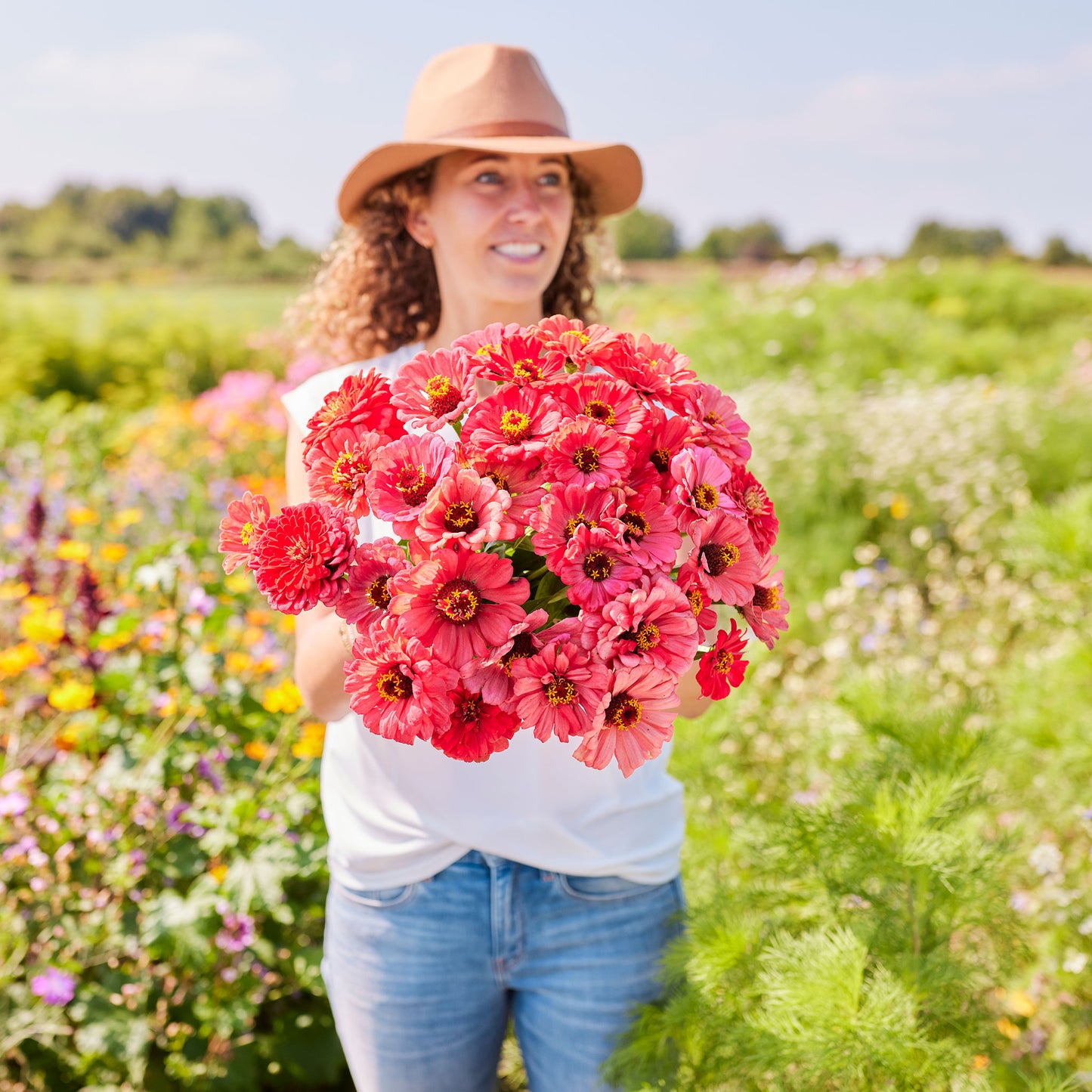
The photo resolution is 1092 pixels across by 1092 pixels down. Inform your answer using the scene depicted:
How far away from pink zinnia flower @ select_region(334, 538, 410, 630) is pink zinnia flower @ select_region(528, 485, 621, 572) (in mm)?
123

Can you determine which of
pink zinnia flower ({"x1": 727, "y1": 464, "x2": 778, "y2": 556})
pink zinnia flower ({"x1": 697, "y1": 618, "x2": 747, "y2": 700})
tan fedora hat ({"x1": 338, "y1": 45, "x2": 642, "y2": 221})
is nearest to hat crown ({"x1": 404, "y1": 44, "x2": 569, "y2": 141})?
tan fedora hat ({"x1": 338, "y1": 45, "x2": 642, "y2": 221})

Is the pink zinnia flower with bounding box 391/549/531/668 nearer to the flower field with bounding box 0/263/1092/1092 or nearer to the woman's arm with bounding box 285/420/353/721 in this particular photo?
the woman's arm with bounding box 285/420/353/721

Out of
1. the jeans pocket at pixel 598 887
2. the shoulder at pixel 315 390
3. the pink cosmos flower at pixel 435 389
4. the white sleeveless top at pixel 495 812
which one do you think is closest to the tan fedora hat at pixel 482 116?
the shoulder at pixel 315 390

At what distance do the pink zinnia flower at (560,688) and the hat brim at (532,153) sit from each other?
949 mm

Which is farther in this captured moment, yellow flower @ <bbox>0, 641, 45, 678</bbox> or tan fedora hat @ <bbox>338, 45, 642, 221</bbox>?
yellow flower @ <bbox>0, 641, 45, 678</bbox>

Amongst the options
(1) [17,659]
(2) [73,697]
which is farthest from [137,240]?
(2) [73,697]

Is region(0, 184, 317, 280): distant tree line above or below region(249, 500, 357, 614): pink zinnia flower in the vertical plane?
above

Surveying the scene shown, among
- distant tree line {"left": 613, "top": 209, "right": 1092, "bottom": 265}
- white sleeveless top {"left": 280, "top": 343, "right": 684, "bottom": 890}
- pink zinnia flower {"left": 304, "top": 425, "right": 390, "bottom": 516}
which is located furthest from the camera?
distant tree line {"left": 613, "top": 209, "right": 1092, "bottom": 265}

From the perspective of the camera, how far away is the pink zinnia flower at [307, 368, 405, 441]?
35.5 inches

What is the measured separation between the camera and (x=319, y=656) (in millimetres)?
1177

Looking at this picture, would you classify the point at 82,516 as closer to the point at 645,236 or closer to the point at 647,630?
the point at 647,630

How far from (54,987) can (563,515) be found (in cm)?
150

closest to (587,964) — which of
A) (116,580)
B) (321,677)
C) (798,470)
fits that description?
(321,677)

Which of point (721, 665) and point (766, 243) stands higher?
point (766, 243)
